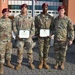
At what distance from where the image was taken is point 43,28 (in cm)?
716

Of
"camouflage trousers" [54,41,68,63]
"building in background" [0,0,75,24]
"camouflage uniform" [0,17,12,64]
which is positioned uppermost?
"building in background" [0,0,75,24]

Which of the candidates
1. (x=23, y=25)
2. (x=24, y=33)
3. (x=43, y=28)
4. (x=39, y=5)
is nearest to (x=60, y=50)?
(x=43, y=28)

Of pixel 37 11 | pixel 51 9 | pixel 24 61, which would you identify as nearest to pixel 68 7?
pixel 51 9

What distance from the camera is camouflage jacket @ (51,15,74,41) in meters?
6.98

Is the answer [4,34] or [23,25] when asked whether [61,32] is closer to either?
[23,25]

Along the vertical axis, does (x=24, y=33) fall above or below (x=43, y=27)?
below

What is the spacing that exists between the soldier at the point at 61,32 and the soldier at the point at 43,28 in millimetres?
218

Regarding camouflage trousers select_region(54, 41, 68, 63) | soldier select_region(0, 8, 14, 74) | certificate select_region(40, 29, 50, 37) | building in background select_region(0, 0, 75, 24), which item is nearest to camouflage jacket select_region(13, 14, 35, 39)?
soldier select_region(0, 8, 14, 74)

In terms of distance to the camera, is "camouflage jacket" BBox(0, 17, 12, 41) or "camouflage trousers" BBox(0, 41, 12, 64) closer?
"camouflage jacket" BBox(0, 17, 12, 41)

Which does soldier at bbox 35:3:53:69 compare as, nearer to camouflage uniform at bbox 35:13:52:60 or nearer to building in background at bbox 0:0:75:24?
camouflage uniform at bbox 35:13:52:60

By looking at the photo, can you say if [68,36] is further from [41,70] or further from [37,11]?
[37,11]

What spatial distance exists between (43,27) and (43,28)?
3 cm

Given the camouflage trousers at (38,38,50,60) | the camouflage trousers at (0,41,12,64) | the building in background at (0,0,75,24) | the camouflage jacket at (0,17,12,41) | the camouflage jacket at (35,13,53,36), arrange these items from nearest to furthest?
the camouflage jacket at (0,17,12,41) → the camouflage trousers at (0,41,12,64) → the camouflage jacket at (35,13,53,36) → the camouflage trousers at (38,38,50,60) → the building in background at (0,0,75,24)

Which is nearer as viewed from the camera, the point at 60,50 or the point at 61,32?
the point at 61,32
